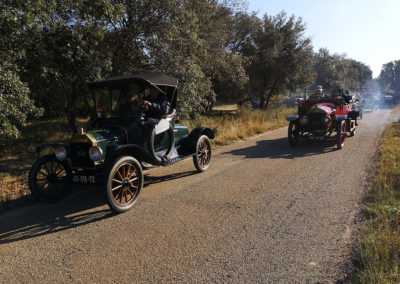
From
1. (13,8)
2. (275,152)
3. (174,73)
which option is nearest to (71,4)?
(13,8)

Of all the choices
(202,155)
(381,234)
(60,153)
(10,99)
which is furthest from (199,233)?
(10,99)

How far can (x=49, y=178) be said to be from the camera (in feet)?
16.7

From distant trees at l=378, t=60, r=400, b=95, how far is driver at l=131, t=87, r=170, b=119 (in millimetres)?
115356

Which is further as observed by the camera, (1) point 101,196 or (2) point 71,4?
(2) point 71,4

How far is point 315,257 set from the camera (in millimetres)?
3162

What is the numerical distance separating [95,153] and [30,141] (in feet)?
25.5

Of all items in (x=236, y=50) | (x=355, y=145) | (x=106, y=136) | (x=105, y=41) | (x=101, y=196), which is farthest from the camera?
(x=236, y=50)

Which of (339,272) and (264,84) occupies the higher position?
(264,84)

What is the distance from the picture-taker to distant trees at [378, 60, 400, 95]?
102 m

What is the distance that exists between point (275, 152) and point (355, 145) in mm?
2838

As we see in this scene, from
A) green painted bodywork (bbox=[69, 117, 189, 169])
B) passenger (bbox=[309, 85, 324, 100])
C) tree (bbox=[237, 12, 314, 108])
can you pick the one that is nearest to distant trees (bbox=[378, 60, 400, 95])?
tree (bbox=[237, 12, 314, 108])

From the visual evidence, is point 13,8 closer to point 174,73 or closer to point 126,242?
point 174,73

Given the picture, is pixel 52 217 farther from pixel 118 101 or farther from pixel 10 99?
pixel 10 99

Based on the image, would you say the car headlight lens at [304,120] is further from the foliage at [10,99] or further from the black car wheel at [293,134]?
the foliage at [10,99]
